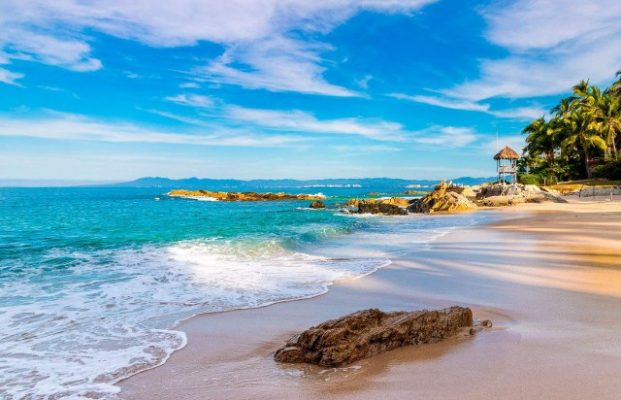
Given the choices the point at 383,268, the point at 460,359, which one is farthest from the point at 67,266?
the point at 460,359

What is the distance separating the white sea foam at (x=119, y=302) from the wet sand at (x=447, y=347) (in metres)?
0.51

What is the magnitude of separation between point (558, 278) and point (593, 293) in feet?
4.50

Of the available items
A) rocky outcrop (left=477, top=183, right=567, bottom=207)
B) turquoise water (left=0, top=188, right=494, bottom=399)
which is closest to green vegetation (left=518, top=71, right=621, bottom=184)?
rocky outcrop (left=477, top=183, right=567, bottom=207)

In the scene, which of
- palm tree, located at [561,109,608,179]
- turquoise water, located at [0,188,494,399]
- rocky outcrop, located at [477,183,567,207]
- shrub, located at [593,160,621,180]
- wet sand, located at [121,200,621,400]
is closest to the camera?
wet sand, located at [121,200,621,400]

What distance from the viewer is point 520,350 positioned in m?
4.78

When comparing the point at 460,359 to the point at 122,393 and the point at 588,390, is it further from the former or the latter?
the point at 122,393

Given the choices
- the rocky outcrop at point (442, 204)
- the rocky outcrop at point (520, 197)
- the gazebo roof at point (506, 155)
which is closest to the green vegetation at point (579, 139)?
the gazebo roof at point (506, 155)

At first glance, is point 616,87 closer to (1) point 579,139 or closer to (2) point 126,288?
(1) point 579,139

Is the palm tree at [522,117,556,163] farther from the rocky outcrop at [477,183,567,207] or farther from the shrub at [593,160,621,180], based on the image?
the rocky outcrop at [477,183,567,207]

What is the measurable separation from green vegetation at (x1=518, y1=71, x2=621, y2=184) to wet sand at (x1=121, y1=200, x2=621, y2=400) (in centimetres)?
4264

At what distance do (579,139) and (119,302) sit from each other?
167 ft

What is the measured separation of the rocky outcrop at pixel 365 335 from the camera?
15.5 ft

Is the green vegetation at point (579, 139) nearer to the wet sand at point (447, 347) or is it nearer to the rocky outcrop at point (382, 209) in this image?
the rocky outcrop at point (382, 209)

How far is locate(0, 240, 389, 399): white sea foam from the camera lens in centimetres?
488
